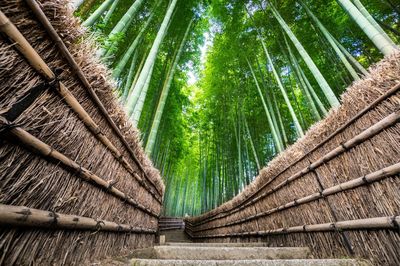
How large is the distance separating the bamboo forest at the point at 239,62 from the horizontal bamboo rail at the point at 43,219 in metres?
1.49

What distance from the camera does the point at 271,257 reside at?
74.2 inches

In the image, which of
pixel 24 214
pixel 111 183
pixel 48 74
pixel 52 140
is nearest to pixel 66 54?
pixel 48 74

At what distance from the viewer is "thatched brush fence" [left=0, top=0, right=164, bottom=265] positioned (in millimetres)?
850

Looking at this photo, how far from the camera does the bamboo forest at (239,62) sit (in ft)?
11.1

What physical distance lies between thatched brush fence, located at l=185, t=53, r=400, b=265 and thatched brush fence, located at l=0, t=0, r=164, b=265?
1.90 meters

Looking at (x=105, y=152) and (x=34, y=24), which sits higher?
(x=34, y=24)

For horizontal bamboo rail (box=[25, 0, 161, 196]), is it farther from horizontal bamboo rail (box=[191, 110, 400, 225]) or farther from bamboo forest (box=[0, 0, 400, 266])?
horizontal bamboo rail (box=[191, 110, 400, 225])

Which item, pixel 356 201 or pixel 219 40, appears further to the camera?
pixel 219 40

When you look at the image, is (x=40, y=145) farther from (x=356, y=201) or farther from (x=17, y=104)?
(x=356, y=201)

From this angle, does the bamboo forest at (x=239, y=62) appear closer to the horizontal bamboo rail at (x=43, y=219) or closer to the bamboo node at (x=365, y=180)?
the bamboo node at (x=365, y=180)

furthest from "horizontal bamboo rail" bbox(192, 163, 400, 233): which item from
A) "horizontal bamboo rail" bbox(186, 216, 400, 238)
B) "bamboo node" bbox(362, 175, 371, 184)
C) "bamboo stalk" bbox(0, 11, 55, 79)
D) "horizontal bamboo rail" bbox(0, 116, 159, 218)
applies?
"bamboo stalk" bbox(0, 11, 55, 79)

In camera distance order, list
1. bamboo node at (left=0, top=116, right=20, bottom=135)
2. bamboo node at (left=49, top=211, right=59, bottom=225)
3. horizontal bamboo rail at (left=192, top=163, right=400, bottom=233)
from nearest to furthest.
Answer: bamboo node at (left=0, top=116, right=20, bottom=135), bamboo node at (left=49, top=211, right=59, bottom=225), horizontal bamboo rail at (left=192, top=163, right=400, bottom=233)

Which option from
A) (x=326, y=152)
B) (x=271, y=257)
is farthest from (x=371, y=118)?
(x=271, y=257)

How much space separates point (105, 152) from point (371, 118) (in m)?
2.04
